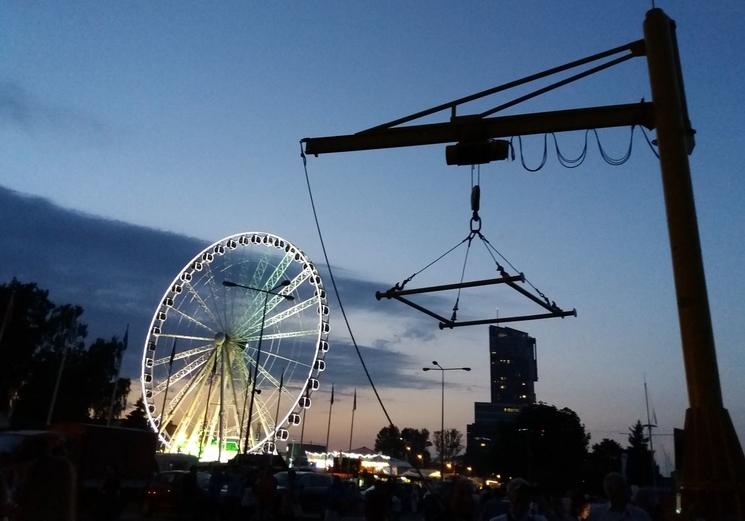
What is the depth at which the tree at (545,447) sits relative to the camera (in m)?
67.2

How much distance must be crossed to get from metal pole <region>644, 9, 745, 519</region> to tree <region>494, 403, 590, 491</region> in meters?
59.2

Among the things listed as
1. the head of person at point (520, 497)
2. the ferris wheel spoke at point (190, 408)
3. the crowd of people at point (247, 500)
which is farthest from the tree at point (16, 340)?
the head of person at point (520, 497)

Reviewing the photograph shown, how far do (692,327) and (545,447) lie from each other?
2541 inches

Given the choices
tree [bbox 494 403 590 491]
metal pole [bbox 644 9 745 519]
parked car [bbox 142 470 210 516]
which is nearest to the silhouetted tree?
tree [bbox 494 403 590 491]

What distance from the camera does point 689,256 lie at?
31.8 ft

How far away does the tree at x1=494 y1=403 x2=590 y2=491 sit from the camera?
67250 mm

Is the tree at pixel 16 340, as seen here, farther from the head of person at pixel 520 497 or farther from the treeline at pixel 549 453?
the head of person at pixel 520 497

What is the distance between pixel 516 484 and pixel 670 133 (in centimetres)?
646

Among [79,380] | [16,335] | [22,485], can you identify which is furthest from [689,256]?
[79,380]

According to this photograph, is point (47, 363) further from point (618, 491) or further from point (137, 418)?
point (618, 491)

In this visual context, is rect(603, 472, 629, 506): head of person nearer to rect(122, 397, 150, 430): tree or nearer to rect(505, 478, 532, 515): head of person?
rect(505, 478, 532, 515): head of person

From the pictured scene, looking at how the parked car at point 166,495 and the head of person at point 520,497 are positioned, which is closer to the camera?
the head of person at point 520,497

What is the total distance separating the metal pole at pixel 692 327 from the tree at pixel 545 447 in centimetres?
5922

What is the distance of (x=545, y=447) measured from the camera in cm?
6969
